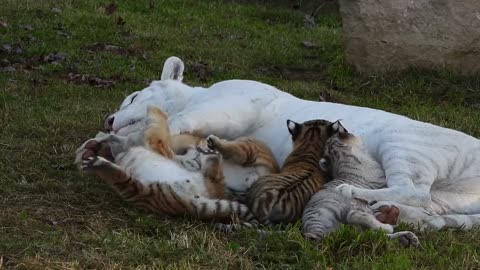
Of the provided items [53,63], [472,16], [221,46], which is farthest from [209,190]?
[221,46]

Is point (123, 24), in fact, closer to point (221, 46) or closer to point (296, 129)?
point (221, 46)

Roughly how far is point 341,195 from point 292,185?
0.28 meters

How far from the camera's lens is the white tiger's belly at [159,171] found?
5270 mm

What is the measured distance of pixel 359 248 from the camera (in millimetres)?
4629

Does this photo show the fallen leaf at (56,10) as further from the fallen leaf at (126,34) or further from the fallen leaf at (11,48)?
the fallen leaf at (11,48)

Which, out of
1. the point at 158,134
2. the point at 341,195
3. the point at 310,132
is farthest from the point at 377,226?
the point at 158,134

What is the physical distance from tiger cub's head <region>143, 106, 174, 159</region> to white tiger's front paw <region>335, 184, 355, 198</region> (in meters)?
1.16

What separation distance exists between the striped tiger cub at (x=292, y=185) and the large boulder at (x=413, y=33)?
4563mm

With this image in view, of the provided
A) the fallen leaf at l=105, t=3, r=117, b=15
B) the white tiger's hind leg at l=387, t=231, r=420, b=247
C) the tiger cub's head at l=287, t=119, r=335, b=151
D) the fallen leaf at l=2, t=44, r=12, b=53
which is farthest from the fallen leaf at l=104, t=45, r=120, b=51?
the white tiger's hind leg at l=387, t=231, r=420, b=247

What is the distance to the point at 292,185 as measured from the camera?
5125mm

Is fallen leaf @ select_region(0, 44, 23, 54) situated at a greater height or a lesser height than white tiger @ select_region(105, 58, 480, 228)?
lesser

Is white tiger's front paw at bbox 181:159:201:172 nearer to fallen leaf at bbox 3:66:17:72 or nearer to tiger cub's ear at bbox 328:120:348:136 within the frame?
tiger cub's ear at bbox 328:120:348:136

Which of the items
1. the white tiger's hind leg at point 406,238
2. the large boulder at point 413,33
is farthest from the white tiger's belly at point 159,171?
the large boulder at point 413,33

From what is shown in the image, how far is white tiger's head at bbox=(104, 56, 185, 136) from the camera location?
21.4 ft
